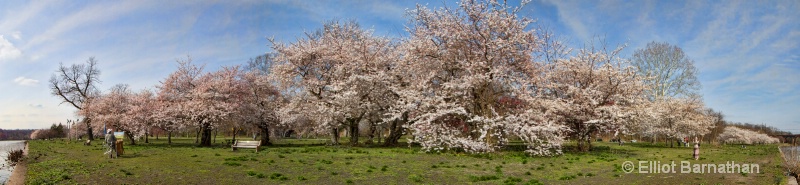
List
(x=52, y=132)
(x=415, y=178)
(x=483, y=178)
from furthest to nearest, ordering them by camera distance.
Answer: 1. (x=52, y=132)
2. (x=483, y=178)
3. (x=415, y=178)

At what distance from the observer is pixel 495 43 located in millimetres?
24094

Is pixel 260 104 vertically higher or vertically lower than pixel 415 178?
higher

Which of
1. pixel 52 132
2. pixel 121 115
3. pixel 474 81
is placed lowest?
pixel 52 132

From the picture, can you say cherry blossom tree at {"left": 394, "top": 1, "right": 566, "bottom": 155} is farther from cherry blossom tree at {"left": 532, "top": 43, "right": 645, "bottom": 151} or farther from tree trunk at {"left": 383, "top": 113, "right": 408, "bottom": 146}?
tree trunk at {"left": 383, "top": 113, "right": 408, "bottom": 146}

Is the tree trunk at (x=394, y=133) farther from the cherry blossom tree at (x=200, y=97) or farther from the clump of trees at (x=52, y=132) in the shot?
the clump of trees at (x=52, y=132)

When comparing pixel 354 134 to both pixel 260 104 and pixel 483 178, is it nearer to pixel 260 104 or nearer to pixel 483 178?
pixel 260 104

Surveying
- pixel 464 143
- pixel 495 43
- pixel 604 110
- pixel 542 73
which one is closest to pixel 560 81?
pixel 542 73

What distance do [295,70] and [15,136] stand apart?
75.6 metres

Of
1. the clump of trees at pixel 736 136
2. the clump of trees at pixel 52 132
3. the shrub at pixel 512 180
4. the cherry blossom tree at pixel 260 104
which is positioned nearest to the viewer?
the shrub at pixel 512 180

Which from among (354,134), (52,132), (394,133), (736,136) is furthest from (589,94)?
(52,132)

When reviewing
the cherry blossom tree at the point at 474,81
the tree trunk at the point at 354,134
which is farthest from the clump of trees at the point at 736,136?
the tree trunk at the point at 354,134

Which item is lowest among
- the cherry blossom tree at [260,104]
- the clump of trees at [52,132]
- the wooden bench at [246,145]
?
the clump of trees at [52,132]

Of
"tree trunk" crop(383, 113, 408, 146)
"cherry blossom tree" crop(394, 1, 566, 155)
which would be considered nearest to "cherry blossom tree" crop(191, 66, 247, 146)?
"tree trunk" crop(383, 113, 408, 146)

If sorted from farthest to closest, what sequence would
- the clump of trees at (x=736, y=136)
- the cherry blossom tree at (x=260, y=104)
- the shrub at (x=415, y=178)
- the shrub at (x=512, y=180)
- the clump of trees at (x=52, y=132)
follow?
the clump of trees at (x=52, y=132)
the clump of trees at (x=736, y=136)
the cherry blossom tree at (x=260, y=104)
the shrub at (x=415, y=178)
the shrub at (x=512, y=180)
